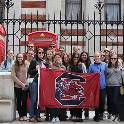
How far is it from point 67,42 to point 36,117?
829 centimetres

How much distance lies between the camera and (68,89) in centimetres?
1305

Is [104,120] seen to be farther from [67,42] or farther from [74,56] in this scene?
[67,42]

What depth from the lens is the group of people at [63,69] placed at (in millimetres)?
12844

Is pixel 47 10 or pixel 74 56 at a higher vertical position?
pixel 47 10

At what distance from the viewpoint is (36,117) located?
1284 centimetres

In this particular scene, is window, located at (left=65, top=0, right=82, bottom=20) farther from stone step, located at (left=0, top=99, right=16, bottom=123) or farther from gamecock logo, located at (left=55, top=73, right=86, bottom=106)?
stone step, located at (left=0, top=99, right=16, bottom=123)

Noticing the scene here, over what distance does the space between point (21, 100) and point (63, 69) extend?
129 cm

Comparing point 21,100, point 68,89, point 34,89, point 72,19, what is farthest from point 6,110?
point 72,19

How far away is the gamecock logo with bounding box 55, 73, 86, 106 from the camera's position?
512 inches

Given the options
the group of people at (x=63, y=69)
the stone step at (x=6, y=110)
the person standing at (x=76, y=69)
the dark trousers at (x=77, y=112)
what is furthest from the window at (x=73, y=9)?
the stone step at (x=6, y=110)

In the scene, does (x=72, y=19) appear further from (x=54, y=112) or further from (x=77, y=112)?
(x=54, y=112)

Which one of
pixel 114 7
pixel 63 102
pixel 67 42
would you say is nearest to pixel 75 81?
pixel 63 102

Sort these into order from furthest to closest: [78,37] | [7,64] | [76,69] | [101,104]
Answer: [78,37] < [7,64] < [101,104] < [76,69]

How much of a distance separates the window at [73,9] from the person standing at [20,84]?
885 centimetres
